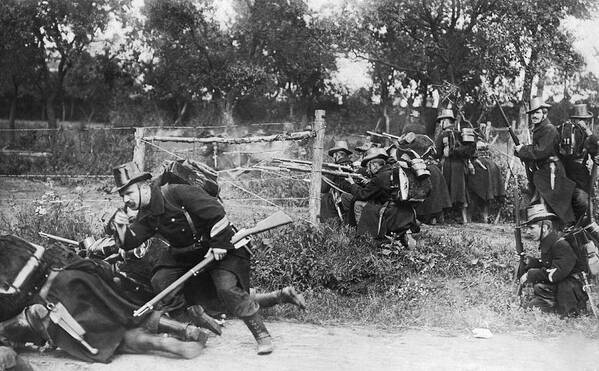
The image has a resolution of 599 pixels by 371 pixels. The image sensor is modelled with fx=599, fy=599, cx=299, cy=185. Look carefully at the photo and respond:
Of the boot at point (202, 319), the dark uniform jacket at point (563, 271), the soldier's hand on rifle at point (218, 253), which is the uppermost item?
the soldier's hand on rifle at point (218, 253)

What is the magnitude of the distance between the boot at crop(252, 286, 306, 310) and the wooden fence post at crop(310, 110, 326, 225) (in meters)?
1.97

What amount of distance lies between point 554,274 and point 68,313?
3.82 metres

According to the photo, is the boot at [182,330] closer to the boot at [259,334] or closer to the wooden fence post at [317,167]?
the boot at [259,334]

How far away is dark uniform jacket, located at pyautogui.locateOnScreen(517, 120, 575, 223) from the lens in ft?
20.5

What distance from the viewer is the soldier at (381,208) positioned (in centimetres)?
635

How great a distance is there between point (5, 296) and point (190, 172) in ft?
5.45

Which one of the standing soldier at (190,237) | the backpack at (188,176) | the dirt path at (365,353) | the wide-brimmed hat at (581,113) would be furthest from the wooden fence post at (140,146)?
the wide-brimmed hat at (581,113)

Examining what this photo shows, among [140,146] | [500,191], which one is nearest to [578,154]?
[500,191]

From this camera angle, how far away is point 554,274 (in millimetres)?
5027

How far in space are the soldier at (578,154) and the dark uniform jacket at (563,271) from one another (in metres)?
1.36

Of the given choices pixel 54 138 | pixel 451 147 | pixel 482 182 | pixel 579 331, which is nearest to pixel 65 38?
pixel 54 138

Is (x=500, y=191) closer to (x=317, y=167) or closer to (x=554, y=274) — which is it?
(x=317, y=167)

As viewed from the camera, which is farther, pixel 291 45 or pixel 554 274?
pixel 291 45

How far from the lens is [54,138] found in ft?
35.8
